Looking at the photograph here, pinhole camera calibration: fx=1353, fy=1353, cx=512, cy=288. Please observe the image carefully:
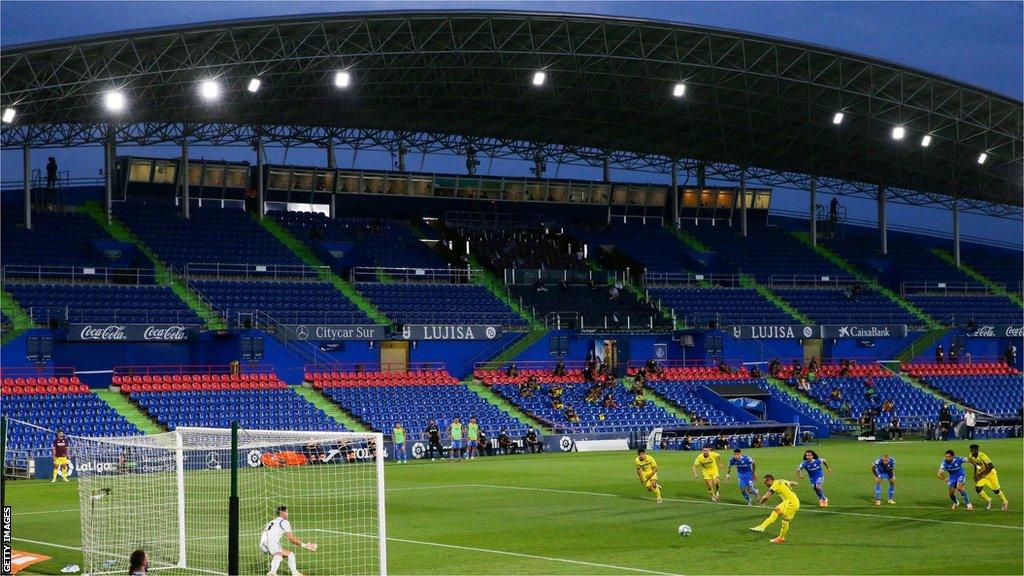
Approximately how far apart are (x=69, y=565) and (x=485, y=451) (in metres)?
30.3

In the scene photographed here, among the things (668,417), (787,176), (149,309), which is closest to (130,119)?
(149,309)

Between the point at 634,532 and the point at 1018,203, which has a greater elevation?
the point at 1018,203

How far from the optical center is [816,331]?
2815 inches

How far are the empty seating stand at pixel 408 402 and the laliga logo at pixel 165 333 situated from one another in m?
5.46

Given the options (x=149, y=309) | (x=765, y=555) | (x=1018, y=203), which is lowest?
(x=765, y=555)

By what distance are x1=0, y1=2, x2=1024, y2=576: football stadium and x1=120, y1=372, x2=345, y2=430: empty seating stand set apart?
0.22 meters

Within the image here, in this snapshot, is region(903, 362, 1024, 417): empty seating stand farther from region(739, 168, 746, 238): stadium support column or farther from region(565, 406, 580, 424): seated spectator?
region(565, 406, 580, 424): seated spectator

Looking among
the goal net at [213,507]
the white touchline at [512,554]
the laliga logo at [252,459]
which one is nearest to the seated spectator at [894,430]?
the goal net at [213,507]

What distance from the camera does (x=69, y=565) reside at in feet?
76.4

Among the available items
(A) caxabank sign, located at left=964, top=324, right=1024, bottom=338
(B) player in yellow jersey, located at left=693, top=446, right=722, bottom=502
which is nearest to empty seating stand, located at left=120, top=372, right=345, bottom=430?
(B) player in yellow jersey, located at left=693, top=446, right=722, bottom=502

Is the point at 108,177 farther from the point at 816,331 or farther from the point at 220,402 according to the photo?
the point at 816,331

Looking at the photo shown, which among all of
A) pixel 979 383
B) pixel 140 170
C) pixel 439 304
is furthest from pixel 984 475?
pixel 140 170

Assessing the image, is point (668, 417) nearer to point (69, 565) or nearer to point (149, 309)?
point (149, 309)

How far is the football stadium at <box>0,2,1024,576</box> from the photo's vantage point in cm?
3616
